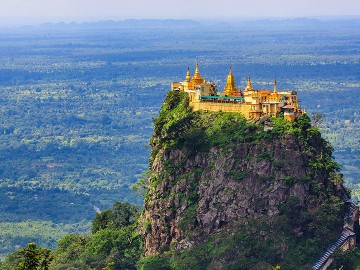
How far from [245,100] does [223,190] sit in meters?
5.18

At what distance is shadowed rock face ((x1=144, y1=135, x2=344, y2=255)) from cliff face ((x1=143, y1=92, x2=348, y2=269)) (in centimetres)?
5

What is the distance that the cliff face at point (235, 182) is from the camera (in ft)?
179

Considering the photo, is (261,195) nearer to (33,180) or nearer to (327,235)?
(327,235)

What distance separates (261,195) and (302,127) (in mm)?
4076

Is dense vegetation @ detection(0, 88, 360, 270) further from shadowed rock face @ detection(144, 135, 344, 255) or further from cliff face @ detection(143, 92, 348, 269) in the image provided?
shadowed rock face @ detection(144, 135, 344, 255)

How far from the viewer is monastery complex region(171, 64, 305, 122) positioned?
2256 inches

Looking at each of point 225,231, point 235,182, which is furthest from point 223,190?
point 225,231

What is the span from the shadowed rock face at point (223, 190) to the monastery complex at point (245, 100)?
203 centimetres

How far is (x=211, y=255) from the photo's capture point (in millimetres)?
54188

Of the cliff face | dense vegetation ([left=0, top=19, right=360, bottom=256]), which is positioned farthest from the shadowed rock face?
dense vegetation ([left=0, top=19, right=360, bottom=256])

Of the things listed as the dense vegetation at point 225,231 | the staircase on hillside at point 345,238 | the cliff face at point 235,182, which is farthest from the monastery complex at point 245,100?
the staircase on hillside at point 345,238

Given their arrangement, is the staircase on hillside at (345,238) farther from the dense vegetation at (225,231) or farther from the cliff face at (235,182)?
the cliff face at (235,182)

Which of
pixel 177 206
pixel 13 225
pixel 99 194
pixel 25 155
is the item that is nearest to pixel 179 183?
pixel 177 206

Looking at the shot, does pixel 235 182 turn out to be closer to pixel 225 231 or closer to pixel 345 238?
pixel 225 231
